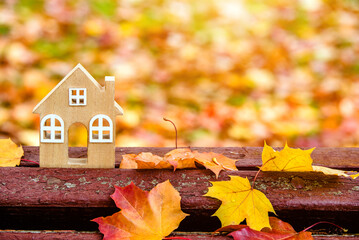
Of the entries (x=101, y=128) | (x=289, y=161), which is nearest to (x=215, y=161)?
(x=289, y=161)

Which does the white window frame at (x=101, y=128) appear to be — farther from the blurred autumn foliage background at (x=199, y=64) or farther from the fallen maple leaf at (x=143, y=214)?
the blurred autumn foliage background at (x=199, y=64)

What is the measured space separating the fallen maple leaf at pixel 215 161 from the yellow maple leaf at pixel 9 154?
54 cm

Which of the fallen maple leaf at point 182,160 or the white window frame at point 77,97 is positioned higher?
the white window frame at point 77,97

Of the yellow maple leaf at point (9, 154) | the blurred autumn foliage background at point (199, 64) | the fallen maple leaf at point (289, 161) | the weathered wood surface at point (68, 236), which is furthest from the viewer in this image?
the blurred autumn foliage background at point (199, 64)

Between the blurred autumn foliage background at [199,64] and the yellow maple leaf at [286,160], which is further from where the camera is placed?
the blurred autumn foliage background at [199,64]

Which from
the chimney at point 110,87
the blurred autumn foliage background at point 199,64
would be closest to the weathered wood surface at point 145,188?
the chimney at point 110,87

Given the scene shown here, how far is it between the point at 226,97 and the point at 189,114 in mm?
369

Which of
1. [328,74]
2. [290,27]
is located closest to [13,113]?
[328,74]

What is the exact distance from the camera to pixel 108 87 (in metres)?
1.01

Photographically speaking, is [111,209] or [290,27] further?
[290,27]

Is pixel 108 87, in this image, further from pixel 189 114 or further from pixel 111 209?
pixel 189 114

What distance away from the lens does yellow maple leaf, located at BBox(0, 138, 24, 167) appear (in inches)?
42.7

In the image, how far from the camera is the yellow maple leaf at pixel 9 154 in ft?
3.56

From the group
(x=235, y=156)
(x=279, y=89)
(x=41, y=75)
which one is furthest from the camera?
(x=279, y=89)
